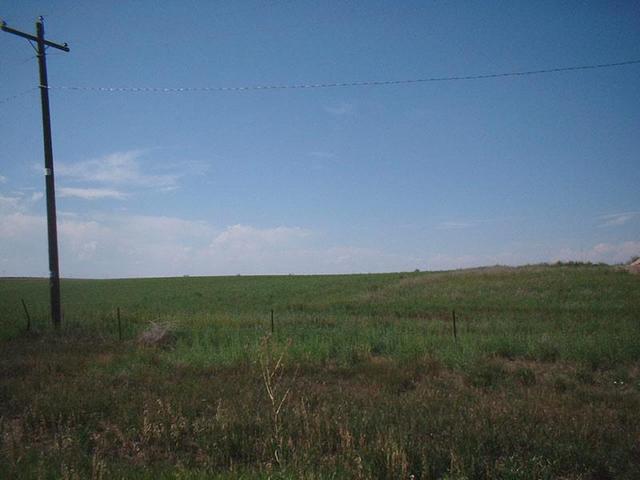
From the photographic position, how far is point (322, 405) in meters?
6.41

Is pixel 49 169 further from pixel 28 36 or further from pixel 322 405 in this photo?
pixel 322 405

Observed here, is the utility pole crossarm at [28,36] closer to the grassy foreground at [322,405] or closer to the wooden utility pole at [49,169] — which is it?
the wooden utility pole at [49,169]

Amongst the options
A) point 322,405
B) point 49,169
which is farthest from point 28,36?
point 322,405

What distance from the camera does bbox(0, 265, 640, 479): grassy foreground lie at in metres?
4.41

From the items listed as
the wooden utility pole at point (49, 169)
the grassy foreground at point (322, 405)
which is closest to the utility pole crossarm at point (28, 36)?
the wooden utility pole at point (49, 169)

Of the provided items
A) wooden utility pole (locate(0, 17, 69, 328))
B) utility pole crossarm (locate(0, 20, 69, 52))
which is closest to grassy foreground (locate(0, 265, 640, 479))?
wooden utility pole (locate(0, 17, 69, 328))

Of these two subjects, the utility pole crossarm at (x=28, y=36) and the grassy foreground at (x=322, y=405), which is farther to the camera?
the utility pole crossarm at (x=28, y=36)

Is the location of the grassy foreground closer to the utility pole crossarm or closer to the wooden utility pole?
the wooden utility pole

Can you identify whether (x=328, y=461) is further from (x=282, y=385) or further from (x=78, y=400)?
(x=78, y=400)

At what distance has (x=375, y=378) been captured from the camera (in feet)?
27.7

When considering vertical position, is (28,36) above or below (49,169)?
above

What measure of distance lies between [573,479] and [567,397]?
3213mm

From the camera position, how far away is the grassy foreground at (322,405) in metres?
4.41

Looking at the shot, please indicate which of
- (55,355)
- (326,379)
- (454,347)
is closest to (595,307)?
(454,347)
